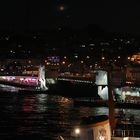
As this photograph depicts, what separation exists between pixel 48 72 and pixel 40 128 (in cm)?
4270

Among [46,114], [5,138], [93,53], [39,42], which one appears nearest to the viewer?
[5,138]

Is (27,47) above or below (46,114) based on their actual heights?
above

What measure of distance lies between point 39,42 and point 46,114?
7092 cm

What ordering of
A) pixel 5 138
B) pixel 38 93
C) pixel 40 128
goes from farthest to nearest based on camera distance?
pixel 38 93 < pixel 40 128 < pixel 5 138

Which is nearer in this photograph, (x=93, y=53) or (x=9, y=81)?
(x=9, y=81)

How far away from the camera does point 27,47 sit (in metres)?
98.1

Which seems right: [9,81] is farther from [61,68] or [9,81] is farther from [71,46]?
[71,46]

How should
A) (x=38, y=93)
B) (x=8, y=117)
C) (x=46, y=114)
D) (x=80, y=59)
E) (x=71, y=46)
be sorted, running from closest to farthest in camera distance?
(x=8, y=117) → (x=46, y=114) → (x=38, y=93) → (x=80, y=59) → (x=71, y=46)

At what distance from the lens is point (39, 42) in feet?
337

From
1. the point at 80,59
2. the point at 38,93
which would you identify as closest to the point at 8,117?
the point at 38,93

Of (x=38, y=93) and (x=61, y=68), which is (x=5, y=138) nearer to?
(x=38, y=93)

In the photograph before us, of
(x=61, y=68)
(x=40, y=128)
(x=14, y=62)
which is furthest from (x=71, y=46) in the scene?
(x=40, y=128)

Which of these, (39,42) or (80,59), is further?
(39,42)

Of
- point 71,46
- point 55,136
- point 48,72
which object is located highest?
point 71,46
